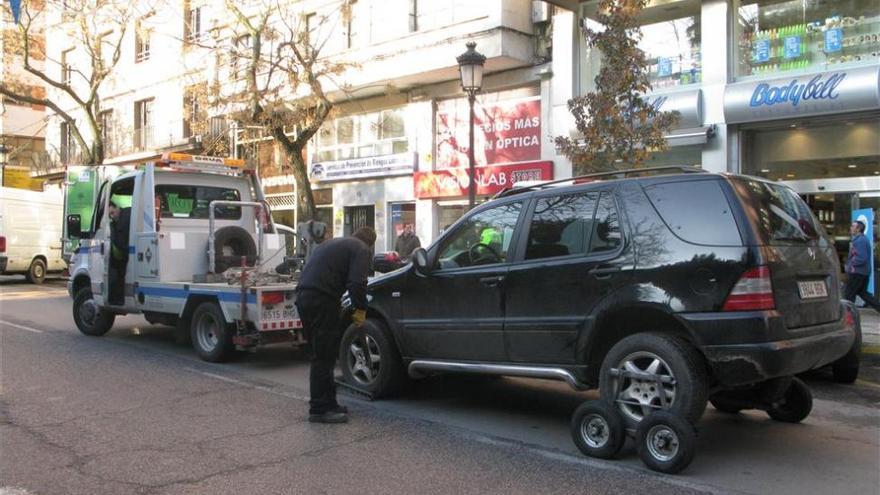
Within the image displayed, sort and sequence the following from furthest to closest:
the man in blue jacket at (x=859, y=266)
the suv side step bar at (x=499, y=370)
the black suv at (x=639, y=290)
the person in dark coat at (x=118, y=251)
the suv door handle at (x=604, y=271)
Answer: the man in blue jacket at (x=859, y=266) → the person in dark coat at (x=118, y=251) → the suv side step bar at (x=499, y=370) → the suv door handle at (x=604, y=271) → the black suv at (x=639, y=290)

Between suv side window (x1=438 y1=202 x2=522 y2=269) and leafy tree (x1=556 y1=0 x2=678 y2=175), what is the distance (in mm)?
5264

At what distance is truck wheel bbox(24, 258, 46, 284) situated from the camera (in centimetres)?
2146

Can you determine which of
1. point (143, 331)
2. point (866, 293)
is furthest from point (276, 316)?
point (866, 293)

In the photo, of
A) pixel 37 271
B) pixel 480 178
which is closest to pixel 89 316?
pixel 480 178

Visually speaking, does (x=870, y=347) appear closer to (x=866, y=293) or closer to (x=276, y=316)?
(x=866, y=293)

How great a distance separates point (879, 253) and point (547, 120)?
295 inches

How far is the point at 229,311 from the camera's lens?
8375 millimetres

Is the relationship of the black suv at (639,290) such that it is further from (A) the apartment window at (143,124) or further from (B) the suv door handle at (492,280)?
(A) the apartment window at (143,124)

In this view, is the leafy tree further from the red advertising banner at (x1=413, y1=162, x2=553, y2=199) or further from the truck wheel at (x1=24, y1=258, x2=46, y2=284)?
the truck wheel at (x1=24, y1=258, x2=46, y2=284)

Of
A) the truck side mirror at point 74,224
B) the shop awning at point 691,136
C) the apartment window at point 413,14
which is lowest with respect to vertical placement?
the truck side mirror at point 74,224

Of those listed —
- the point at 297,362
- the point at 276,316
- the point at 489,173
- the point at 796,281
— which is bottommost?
the point at 297,362

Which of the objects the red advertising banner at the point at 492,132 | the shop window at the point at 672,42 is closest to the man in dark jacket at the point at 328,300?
the shop window at the point at 672,42

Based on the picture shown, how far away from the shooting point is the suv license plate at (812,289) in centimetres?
476

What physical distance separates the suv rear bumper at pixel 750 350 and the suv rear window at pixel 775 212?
0.57 meters
